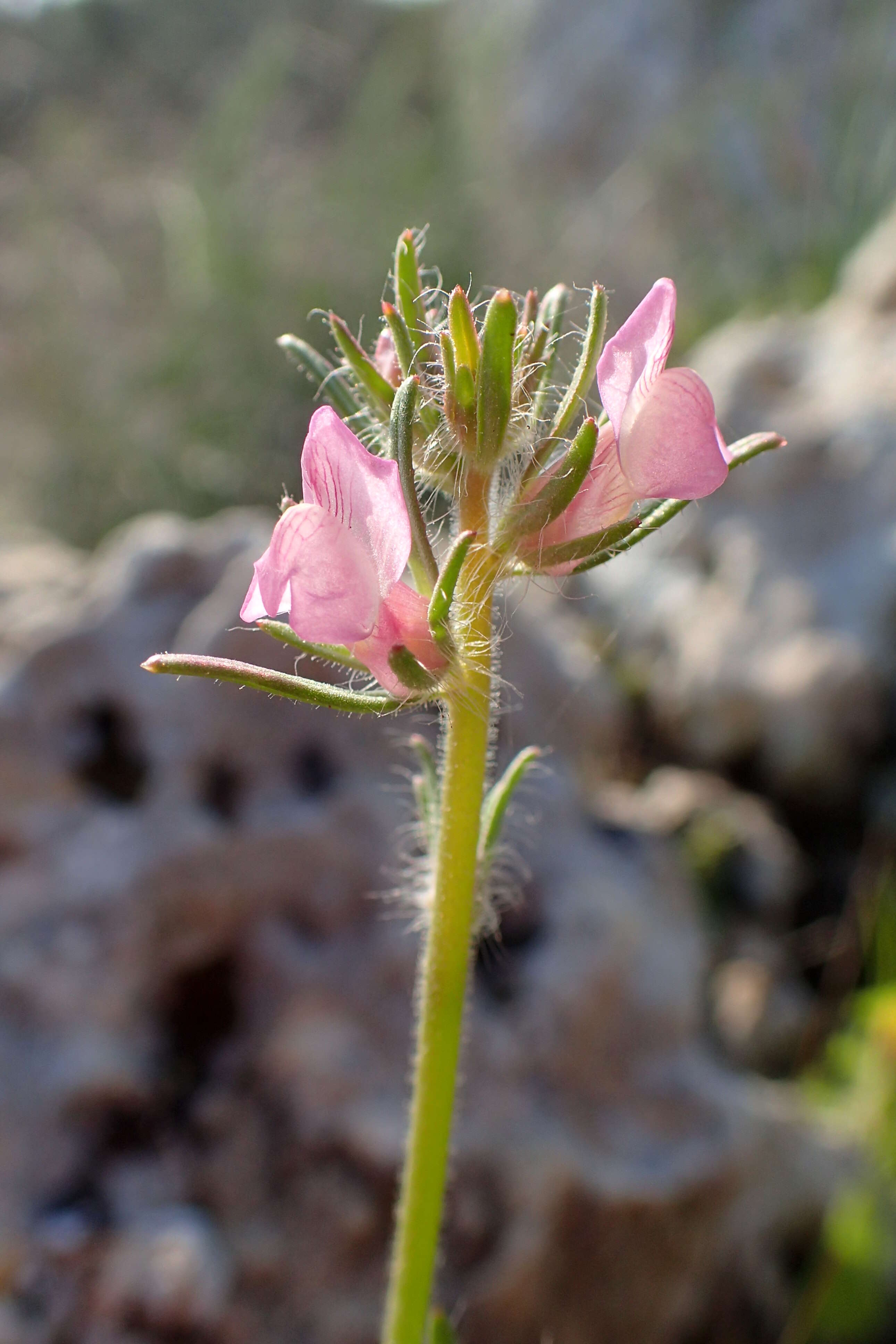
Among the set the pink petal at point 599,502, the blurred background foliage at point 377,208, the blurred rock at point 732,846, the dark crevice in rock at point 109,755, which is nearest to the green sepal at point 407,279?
the pink petal at point 599,502

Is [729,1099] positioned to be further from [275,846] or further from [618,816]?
[275,846]

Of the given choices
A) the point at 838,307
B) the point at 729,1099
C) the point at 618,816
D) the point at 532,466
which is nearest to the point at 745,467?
the point at 838,307

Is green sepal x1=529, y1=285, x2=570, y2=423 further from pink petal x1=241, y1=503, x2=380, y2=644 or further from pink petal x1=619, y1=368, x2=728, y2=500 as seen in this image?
pink petal x1=241, y1=503, x2=380, y2=644

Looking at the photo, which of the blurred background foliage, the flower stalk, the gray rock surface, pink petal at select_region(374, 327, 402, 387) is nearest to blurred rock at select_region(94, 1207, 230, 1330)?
the gray rock surface

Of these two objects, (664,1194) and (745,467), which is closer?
(664,1194)

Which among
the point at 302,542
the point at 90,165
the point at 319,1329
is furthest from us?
the point at 90,165

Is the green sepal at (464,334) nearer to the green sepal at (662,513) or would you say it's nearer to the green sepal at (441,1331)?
the green sepal at (662,513)

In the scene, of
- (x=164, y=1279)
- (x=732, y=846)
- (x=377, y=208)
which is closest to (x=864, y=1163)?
(x=732, y=846)
